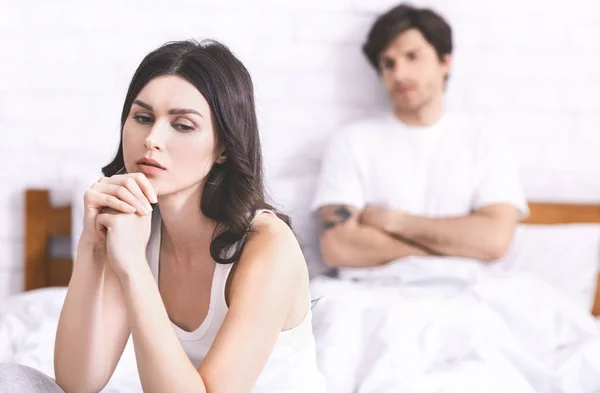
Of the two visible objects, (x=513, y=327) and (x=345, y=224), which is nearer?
(x=513, y=327)

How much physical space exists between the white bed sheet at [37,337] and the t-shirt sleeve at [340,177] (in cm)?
77

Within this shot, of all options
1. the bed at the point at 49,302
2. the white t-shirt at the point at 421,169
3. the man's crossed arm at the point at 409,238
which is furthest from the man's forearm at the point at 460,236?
the bed at the point at 49,302

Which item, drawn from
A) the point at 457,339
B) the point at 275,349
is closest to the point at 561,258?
the point at 457,339

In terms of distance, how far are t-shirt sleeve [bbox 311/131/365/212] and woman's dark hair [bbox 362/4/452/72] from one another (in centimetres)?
30

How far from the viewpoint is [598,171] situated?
2547 millimetres

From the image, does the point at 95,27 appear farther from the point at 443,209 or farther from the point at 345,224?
the point at 443,209

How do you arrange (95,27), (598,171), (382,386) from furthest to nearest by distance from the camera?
(598,171)
(95,27)
(382,386)

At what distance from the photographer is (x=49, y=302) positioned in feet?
6.29

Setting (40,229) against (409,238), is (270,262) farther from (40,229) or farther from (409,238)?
(40,229)

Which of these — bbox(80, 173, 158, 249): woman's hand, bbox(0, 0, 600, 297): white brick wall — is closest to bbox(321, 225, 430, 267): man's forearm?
bbox(0, 0, 600, 297): white brick wall

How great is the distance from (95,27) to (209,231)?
4.15ft

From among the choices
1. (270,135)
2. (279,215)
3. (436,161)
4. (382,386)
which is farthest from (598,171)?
(279,215)

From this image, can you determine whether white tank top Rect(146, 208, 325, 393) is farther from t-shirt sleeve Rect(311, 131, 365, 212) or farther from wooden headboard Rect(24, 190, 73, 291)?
wooden headboard Rect(24, 190, 73, 291)

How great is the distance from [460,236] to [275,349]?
1.01 meters
